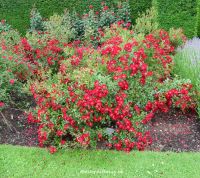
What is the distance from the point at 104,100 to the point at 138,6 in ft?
16.7

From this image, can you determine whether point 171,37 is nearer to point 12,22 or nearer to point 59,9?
point 59,9

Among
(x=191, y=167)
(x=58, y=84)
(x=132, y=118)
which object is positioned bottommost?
(x=191, y=167)

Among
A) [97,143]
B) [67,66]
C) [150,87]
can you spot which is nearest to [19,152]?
[97,143]

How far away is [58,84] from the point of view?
641 centimetres

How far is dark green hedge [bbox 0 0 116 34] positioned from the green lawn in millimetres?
5451

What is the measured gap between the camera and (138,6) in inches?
412

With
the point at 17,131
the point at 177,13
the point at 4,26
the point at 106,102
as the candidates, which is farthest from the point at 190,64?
the point at 4,26

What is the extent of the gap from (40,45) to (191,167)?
389 centimetres

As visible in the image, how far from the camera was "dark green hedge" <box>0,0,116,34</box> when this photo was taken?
10648mm

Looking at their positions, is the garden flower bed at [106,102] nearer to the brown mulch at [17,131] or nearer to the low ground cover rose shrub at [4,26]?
the brown mulch at [17,131]

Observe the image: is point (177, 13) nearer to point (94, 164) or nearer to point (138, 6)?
point (138, 6)

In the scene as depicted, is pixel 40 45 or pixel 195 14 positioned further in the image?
pixel 195 14

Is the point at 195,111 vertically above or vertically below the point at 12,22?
below

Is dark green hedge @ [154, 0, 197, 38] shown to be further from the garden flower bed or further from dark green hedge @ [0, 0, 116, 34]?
the garden flower bed
